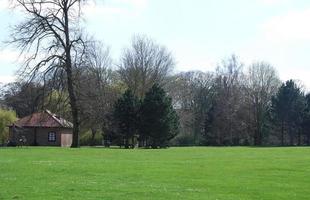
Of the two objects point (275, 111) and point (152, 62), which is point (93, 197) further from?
point (275, 111)

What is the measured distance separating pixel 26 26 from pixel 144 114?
73.1ft

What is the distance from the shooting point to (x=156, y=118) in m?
74.8

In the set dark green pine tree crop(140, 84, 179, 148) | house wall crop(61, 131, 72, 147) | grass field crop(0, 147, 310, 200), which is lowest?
grass field crop(0, 147, 310, 200)

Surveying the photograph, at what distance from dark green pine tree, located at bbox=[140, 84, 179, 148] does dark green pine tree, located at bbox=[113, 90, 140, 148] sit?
1238 millimetres


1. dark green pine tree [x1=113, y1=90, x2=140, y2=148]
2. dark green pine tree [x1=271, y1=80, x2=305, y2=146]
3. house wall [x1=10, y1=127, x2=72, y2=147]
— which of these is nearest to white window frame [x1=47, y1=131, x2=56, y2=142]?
house wall [x1=10, y1=127, x2=72, y2=147]

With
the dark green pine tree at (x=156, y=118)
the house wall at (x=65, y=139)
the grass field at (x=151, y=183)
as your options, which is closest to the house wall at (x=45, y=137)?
the house wall at (x=65, y=139)

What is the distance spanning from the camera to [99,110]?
3140 inches

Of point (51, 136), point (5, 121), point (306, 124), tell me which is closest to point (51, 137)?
point (51, 136)

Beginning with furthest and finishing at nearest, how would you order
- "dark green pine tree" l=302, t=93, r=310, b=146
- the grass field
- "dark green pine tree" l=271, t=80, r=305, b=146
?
1. "dark green pine tree" l=302, t=93, r=310, b=146
2. "dark green pine tree" l=271, t=80, r=305, b=146
3. the grass field

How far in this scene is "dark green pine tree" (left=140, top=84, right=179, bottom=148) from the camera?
245 ft

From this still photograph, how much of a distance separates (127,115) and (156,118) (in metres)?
3.98

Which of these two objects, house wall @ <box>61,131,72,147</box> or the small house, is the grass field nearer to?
the small house

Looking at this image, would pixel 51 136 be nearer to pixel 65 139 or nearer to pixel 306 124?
pixel 65 139

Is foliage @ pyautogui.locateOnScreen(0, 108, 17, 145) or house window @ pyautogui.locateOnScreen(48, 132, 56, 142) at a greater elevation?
foliage @ pyautogui.locateOnScreen(0, 108, 17, 145)
